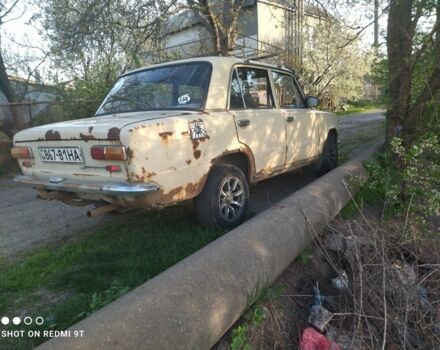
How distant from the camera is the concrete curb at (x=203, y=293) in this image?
1742 millimetres

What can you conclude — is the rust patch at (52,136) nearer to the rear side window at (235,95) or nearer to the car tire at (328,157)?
the rear side window at (235,95)

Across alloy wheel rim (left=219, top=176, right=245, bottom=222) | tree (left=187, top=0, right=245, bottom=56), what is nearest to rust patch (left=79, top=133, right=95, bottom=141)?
alloy wheel rim (left=219, top=176, right=245, bottom=222)

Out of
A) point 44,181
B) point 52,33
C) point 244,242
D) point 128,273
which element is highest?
point 52,33

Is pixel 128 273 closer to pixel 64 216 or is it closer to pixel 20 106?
pixel 64 216

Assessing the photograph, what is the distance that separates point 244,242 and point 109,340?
127cm

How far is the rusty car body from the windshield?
0.01m

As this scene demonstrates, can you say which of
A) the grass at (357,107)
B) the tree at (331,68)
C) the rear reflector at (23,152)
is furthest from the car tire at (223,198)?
the grass at (357,107)

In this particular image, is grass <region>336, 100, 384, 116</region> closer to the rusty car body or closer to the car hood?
the rusty car body

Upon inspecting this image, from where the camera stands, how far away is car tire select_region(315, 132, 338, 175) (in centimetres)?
619

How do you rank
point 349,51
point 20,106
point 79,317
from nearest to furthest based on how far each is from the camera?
point 79,317, point 20,106, point 349,51

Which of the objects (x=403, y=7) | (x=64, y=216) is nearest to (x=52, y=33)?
(x=64, y=216)

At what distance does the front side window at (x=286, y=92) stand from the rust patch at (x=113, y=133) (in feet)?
8.68

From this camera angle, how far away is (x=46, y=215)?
510 cm

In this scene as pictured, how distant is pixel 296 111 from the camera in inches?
204
